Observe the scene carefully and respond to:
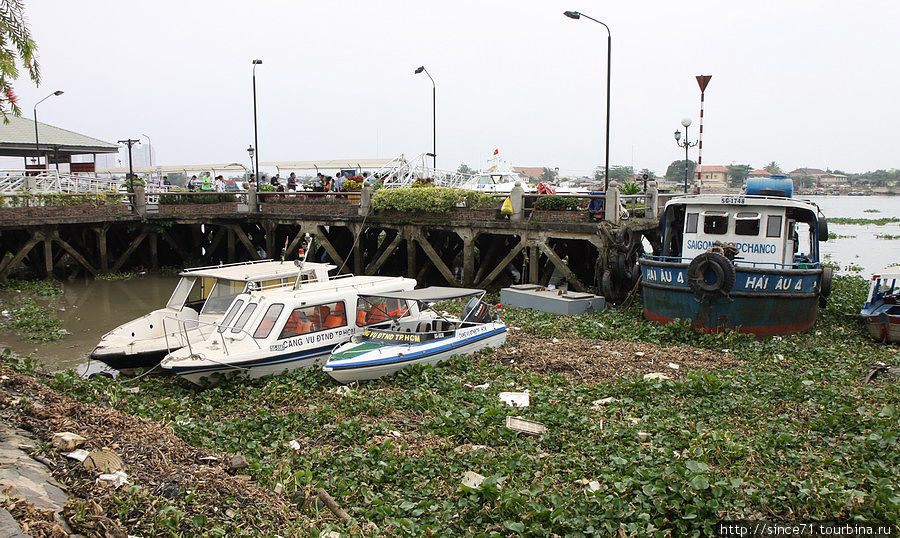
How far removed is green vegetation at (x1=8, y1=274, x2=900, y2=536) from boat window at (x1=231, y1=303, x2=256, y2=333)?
1.29 m

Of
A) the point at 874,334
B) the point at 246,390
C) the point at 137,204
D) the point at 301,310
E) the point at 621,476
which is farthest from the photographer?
the point at 137,204

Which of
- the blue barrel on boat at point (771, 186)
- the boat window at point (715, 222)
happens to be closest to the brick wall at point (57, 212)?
the boat window at point (715, 222)

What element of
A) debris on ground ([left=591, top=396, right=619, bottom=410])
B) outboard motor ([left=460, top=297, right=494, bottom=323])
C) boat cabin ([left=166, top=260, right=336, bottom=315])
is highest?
boat cabin ([left=166, top=260, right=336, bottom=315])

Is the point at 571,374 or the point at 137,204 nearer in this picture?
the point at 571,374

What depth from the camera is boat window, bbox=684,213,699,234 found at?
53.8 ft

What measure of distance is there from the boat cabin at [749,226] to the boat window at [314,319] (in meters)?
7.64

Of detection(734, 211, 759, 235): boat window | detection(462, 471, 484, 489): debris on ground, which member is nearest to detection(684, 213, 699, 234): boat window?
detection(734, 211, 759, 235): boat window

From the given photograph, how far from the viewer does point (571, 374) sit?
11117 mm

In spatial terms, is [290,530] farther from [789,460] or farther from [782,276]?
[782,276]

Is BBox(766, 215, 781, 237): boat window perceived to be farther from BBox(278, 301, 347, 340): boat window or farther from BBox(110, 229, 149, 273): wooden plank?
BBox(110, 229, 149, 273): wooden plank

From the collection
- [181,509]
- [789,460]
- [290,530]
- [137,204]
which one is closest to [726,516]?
[789,460]

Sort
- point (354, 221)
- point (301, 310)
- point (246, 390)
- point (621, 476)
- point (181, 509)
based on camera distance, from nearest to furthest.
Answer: point (181, 509) → point (621, 476) → point (246, 390) → point (301, 310) → point (354, 221)

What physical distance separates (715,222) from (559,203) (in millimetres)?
4391

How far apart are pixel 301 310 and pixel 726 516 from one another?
25.5ft
